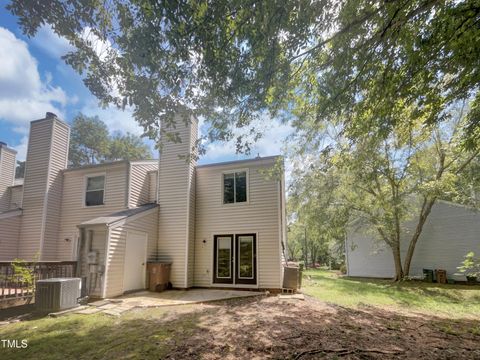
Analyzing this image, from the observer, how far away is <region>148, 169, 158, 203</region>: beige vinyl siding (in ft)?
40.4

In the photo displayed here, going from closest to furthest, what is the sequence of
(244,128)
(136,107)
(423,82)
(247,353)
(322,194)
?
(247,353) < (136,107) < (423,82) < (244,128) < (322,194)

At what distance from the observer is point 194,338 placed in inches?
193

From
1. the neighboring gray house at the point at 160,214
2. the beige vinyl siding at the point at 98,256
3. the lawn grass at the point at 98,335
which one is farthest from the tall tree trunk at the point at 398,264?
the beige vinyl siding at the point at 98,256

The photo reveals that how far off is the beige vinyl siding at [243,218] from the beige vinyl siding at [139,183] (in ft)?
8.36

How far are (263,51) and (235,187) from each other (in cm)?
696

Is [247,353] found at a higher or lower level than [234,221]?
lower

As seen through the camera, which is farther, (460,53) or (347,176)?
(347,176)

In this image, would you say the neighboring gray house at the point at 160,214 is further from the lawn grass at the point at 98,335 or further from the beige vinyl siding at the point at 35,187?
the lawn grass at the point at 98,335

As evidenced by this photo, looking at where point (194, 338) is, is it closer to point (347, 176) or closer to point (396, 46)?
point (396, 46)

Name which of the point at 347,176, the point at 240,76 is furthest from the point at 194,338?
the point at 347,176

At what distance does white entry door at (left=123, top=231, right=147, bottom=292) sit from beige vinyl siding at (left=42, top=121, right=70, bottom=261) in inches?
178

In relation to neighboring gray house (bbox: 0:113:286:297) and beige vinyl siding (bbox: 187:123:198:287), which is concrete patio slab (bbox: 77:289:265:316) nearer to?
neighboring gray house (bbox: 0:113:286:297)

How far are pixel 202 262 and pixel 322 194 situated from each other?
7.69 metres

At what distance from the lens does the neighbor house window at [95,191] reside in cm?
1152
